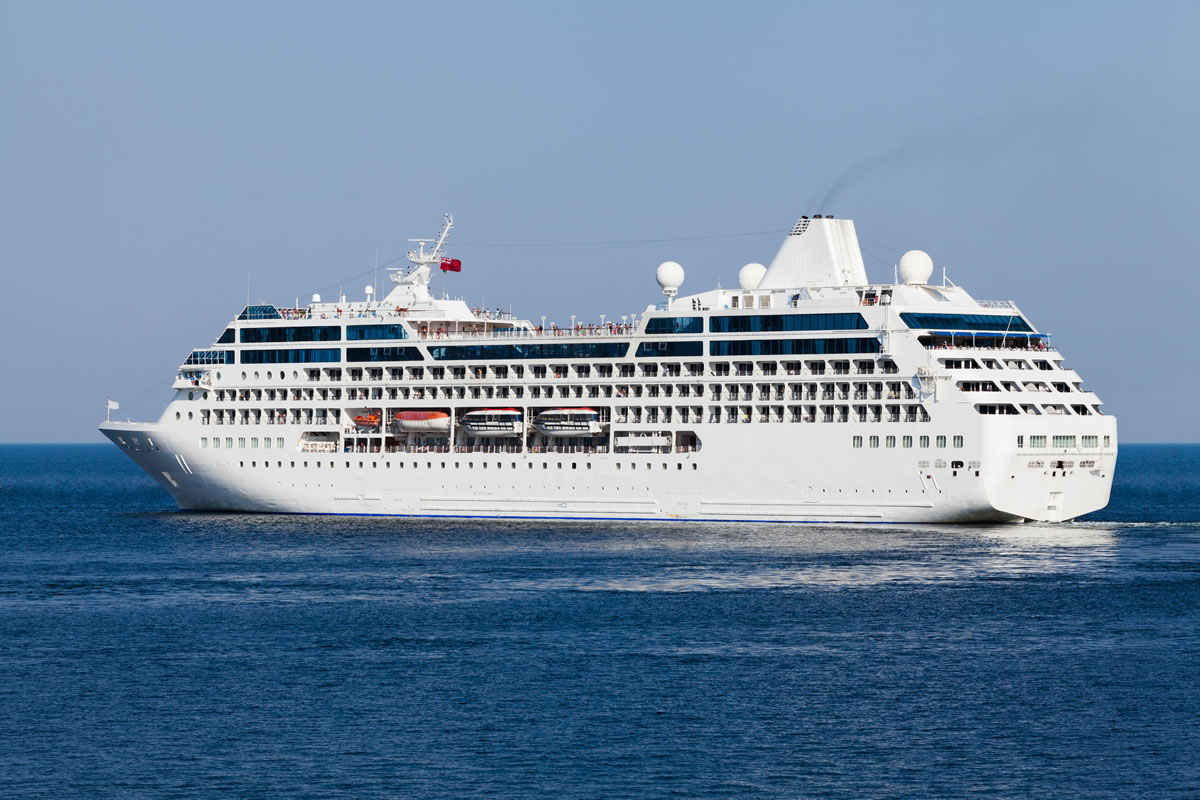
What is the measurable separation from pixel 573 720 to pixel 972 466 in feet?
115

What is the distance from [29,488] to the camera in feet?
472

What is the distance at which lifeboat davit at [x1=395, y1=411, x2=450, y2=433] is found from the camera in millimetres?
A: 81875

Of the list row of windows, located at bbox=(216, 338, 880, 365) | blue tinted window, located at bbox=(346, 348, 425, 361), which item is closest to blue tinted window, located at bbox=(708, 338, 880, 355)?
row of windows, located at bbox=(216, 338, 880, 365)

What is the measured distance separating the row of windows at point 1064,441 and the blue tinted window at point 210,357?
41981 mm

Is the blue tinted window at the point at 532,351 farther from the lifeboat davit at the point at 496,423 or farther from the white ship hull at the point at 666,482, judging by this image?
the white ship hull at the point at 666,482

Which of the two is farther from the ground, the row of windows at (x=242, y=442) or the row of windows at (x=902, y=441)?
the row of windows at (x=242, y=442)

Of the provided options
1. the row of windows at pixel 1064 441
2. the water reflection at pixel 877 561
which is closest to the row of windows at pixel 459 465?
the water reflection at pixel 877 561

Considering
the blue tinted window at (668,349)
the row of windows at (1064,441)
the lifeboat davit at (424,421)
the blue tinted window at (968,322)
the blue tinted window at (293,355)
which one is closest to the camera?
the row of windows at (1064,441)

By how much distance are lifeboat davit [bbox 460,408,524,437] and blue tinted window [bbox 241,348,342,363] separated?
29.1 feet

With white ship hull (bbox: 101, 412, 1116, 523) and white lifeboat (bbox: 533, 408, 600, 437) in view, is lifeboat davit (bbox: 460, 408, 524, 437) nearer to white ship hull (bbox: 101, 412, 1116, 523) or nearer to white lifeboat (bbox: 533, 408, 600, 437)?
white lifeboat (bbox: 533, 408, 600, 437)

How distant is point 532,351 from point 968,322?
21437mm

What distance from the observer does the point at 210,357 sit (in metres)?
87.4

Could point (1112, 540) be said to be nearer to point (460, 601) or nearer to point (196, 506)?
point (460, 601)

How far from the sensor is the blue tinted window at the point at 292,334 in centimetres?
8481
